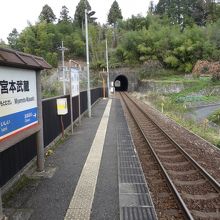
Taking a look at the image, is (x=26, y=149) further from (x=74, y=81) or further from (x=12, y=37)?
(x=12, y=37)

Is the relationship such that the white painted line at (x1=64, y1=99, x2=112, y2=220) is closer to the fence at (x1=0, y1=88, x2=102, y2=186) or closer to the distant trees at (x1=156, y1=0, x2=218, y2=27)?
the fence at (x1=0, y1=88, x2=102, y2=186)

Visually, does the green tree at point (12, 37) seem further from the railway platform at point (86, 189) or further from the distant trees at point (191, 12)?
the railway platform at point (86, 189)

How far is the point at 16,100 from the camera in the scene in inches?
262

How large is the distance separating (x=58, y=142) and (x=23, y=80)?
5503 millimetres

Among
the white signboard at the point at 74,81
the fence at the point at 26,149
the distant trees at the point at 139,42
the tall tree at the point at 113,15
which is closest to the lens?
the fence at the point at 26,149

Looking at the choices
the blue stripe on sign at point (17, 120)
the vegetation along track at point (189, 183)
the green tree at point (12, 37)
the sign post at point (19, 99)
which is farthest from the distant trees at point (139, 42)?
the blue stripe on sign at point (17, 120)

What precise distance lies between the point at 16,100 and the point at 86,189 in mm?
2073

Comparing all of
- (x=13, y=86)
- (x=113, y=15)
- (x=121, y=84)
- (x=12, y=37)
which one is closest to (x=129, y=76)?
(x=121, y=84)

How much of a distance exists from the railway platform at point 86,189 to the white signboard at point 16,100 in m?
1.16

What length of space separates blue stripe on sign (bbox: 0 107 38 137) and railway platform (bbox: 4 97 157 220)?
1.20 m

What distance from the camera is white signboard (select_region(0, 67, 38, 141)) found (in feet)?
19.7

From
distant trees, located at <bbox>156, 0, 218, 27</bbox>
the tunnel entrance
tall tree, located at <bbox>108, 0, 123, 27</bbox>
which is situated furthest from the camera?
tall tree, located at <bbox>108, 0, 123, 27</bbox>

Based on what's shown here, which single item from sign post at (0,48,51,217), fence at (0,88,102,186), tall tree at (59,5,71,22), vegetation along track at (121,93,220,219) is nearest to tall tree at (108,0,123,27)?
tall tree at (59,5,71,22)

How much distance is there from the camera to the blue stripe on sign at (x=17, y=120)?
5941 mm
